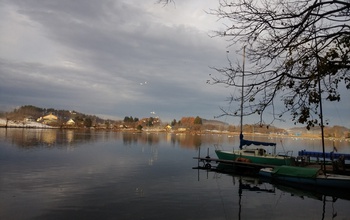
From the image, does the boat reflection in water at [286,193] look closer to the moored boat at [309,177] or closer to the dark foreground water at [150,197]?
the dark foreground water at [150,197]

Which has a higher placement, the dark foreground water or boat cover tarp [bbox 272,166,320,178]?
boat cover tarp [bbox 272,166,320,178]

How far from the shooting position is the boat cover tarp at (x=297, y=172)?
27969mm

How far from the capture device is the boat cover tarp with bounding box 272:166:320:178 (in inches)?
1101

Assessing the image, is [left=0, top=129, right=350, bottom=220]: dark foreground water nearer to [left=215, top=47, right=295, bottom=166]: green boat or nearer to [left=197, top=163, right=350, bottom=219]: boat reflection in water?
[left=197, top=163, right=350, bottom=219]: boat reflection in water

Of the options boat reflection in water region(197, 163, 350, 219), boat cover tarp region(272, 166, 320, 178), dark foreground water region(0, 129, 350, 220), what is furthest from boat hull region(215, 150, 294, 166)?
boat cover tarp region(272, 166, 320, 178)

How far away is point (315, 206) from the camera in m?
21.8

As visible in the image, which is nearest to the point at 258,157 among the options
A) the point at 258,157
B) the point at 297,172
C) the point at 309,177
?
the point at 258,157

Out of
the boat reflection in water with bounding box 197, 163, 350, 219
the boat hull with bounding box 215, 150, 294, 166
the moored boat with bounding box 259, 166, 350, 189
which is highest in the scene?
the boat hull with bounding box 215, 150, 294, 166

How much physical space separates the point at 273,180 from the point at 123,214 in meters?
19.8

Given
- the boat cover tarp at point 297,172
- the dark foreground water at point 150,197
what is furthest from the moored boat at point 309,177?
the dark foreground water at point 150,197

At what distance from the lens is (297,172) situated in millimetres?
29203

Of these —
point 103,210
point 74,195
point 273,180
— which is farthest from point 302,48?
point 273,180

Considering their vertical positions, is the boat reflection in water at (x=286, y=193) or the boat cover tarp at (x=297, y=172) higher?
the boat cover tarp at (x=297, y=172)

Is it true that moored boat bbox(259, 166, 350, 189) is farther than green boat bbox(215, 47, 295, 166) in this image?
No
